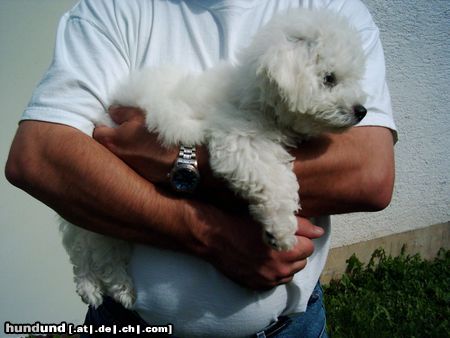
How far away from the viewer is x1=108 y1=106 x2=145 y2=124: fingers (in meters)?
1.58

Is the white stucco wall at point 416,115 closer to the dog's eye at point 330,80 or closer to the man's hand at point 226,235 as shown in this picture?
the dog's eye at point 330,80

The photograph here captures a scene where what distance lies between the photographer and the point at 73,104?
1396 mm

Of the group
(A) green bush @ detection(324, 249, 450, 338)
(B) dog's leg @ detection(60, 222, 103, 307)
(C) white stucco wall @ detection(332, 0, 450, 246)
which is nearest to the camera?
(B) dog's leg @ detection(60, 222, 103, 307)

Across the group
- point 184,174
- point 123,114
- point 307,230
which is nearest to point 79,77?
point 123,114

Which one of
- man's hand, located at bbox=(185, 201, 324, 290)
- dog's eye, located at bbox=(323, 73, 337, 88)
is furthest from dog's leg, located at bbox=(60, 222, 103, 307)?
dog's eye, located at bbox=(323, 73, 337, 88)

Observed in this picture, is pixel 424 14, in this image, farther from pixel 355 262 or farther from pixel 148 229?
pixel 148 229

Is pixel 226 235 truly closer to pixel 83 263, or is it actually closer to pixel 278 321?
pixel 278 321

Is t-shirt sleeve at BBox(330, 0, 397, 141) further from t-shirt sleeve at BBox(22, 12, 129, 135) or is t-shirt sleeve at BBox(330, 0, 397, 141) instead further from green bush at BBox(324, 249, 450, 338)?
green bush at BBox(324, 249, 450, 338)

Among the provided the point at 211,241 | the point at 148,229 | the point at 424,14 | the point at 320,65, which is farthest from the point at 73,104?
the point at 424,14

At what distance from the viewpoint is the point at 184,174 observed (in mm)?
1369

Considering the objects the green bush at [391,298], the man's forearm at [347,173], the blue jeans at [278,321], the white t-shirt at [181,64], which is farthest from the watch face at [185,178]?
the green bush at [391,298]

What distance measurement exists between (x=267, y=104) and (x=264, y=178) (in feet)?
0.94

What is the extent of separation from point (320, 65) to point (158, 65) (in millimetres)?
622

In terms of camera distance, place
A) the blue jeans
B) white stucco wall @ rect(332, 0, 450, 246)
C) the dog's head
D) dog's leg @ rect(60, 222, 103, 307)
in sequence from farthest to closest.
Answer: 1. white stucco wall @ rect(332, 0, 450, 246)
2. dog's leg @ rect(60, 222, 103, 307)
3. the blue jeans
4. the dog's head
